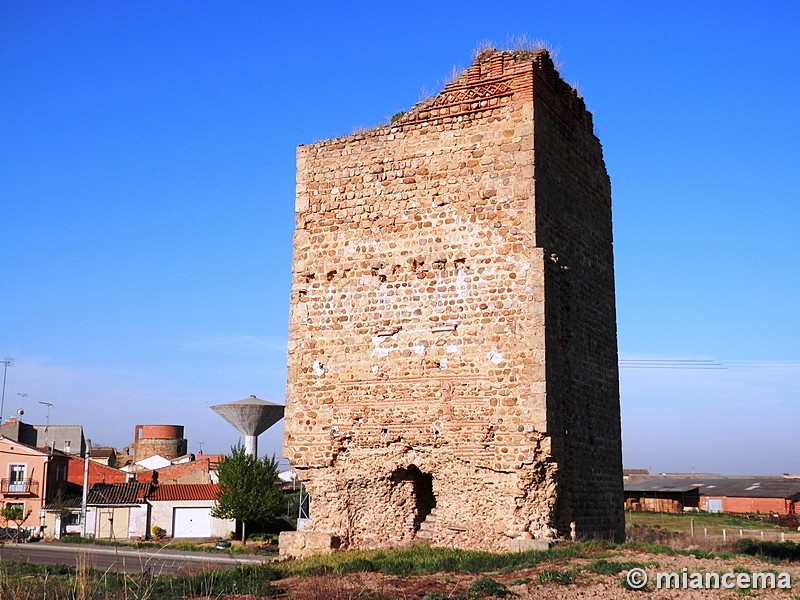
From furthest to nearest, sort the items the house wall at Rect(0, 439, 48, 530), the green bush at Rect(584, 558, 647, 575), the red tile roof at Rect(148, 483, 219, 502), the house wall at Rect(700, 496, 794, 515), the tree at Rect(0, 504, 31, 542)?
the house wall at Rect(700, 496, 794, 515) → the house wall at Rect(0, 439, 48, 530) → the red tile roof at Rect(148, 483, 219, 502) → the tree at Rect(0, 504, 31, 542) → the green bush at Rect(584, 558, 647, 575)

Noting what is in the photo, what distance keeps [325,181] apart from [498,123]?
2.53 metres

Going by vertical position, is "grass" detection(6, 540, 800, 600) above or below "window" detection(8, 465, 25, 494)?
above

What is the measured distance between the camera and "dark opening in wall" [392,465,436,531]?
982 centimetres

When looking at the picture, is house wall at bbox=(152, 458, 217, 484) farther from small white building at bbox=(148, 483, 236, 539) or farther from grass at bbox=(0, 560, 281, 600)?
grass at bbox=(0, 560, 281, 600)

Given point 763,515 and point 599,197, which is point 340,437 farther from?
point 763,515

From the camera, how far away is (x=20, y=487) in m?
33.3

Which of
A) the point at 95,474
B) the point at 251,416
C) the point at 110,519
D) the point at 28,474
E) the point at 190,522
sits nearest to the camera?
the point at 251,416

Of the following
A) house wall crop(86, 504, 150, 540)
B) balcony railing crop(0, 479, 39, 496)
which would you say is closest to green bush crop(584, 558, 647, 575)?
house wall crop(86, 504, 150, 540)

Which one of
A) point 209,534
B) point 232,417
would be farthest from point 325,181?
point 209,534

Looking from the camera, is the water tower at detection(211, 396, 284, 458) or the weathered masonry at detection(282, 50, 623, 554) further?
the water tower at detection(211, 396, 284, 458)

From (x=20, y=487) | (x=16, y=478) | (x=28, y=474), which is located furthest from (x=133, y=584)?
(x=16, y=478)

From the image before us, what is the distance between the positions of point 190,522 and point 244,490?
476 cm

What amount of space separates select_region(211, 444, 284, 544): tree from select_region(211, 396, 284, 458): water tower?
20.7 inches

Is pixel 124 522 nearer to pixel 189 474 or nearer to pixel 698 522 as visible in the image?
pixel 189 474
